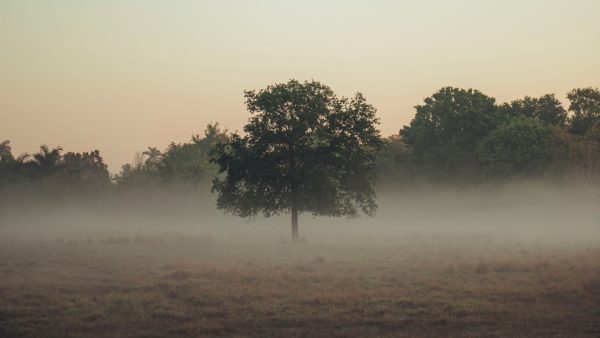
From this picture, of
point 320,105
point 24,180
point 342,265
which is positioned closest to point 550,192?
point 320,105

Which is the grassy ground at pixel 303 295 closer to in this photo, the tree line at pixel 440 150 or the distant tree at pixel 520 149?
the tree line at pixel 440 150

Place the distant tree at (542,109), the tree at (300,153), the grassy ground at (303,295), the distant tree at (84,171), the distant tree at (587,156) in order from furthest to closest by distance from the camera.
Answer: the distant tree at (84,171) < the distant tree at (542,109) < the distant tree at (587,156) < the tree at (300,153) < the grassy ground at (303,295)

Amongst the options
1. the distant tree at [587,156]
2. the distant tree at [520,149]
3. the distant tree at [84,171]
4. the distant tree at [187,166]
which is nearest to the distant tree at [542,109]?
the distant tree at [520,149]

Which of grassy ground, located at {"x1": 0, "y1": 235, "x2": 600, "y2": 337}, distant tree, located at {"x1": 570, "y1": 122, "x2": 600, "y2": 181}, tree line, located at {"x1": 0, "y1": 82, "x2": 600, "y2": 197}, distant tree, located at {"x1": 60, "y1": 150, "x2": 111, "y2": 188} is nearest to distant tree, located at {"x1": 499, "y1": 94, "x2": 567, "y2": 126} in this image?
tree line, located at {"x1": 0, "y1": 82, "x2": 600, "y2": 197}

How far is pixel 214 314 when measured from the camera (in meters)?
17.2

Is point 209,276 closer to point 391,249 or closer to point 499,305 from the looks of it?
point 499,305

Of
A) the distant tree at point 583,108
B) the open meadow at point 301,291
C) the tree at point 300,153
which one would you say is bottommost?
the open meadow at point 301,291

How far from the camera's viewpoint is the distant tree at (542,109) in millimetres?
101625

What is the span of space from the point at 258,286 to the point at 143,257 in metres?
15.4

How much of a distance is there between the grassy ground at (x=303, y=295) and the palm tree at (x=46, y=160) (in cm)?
9091

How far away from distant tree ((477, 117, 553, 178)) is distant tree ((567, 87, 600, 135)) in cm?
1327

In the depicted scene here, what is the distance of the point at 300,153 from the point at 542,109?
70.0 meters

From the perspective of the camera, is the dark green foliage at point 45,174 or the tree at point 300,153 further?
the dark green foliage at point 45,174

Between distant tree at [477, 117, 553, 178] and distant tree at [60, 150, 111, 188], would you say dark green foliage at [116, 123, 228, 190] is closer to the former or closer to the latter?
distant tree at [60, 150, 111, 188]
